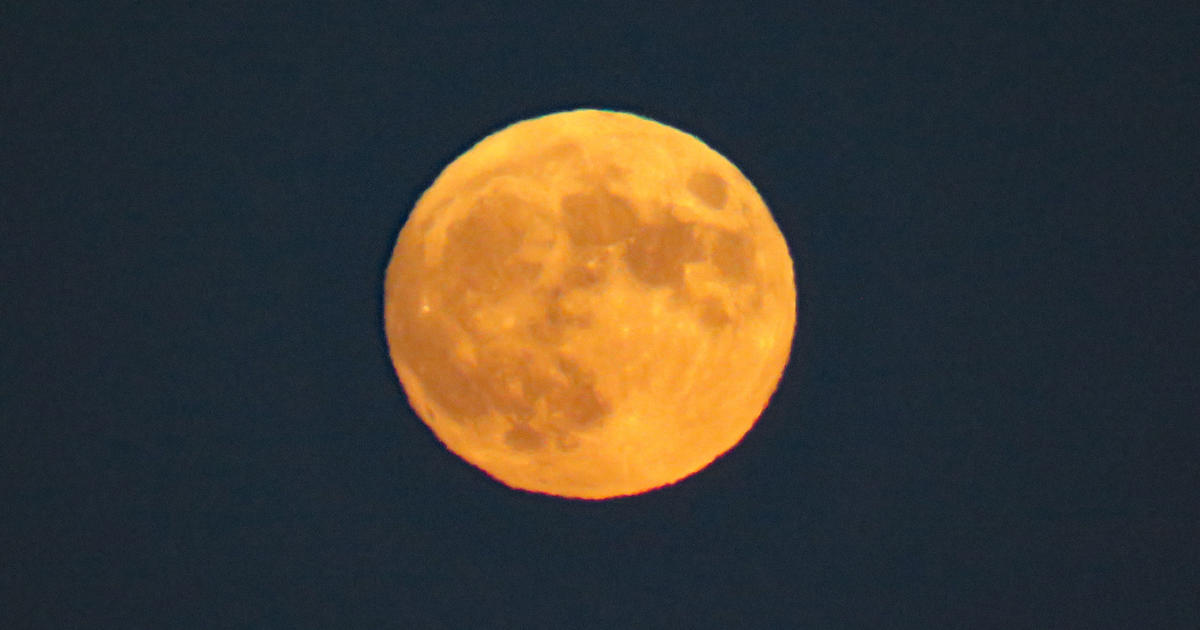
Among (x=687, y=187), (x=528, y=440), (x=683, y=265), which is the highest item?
(x=687, y=187)

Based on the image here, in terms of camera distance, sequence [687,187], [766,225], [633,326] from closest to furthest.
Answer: [633,326], [687,187], [766,225]

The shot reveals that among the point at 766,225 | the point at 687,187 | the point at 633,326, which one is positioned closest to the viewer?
the point at 633,326

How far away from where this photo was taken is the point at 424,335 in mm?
7547

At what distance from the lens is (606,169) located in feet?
24.1

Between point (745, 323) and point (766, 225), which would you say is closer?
point (745, 323)

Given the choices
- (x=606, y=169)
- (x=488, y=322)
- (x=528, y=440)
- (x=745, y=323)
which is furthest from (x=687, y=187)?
(x=528, y=440)

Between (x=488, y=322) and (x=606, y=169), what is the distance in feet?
5.05

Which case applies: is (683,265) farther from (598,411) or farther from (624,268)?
(598,411)

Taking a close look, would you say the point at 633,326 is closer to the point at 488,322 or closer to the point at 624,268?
the point at 624,268

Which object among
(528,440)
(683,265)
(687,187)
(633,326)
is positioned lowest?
(528,440)

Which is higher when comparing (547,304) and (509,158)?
(509,158)

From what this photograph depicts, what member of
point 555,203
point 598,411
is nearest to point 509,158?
point 555,203

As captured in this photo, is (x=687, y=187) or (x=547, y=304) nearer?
(x=547, y=304)

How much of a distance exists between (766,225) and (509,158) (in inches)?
90.8
